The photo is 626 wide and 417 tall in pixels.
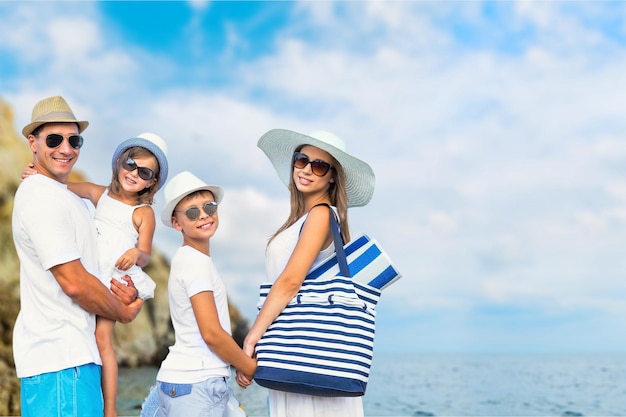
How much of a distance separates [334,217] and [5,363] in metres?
10.9

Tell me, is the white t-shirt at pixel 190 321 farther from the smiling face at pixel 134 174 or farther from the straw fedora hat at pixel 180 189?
the smiling face at pixel 134 174

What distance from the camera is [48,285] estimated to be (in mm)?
2922

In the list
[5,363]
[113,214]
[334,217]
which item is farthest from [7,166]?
[334,217]

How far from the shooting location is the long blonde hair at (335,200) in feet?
11.1

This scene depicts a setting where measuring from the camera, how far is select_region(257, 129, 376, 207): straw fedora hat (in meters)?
3.38

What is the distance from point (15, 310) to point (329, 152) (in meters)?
11.9

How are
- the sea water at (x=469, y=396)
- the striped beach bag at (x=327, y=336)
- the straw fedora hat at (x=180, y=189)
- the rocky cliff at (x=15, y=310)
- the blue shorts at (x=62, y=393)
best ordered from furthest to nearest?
the sea water at (x=469, y=396)
the rocky cliff at (x=15, y=310)
the straw fedora hat at (x=180, y=189)
the striped beach bag at (x=327, y=336)
the blue shorts at (x=62, y=393)

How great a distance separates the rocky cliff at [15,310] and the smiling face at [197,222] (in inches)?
280

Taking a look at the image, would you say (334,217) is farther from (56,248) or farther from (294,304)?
(56,248)

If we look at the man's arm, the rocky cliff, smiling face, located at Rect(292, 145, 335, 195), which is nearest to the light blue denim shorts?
the man's arm

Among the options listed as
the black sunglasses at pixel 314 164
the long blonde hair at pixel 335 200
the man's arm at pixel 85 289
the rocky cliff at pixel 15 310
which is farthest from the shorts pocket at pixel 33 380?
the rocky cliff at pixel 15 310

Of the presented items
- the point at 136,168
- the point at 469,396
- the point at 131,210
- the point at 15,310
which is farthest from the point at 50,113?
the point at 469,396

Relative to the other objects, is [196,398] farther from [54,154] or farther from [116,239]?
[54,154]

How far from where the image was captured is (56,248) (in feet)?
9.37
